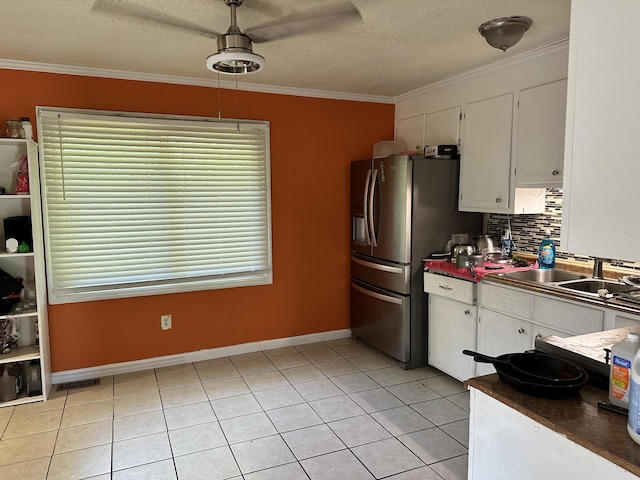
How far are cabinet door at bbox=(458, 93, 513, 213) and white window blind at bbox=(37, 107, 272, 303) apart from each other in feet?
5.27

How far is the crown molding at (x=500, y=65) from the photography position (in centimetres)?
269

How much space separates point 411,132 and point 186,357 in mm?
2758

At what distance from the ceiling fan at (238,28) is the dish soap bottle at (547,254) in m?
1.91

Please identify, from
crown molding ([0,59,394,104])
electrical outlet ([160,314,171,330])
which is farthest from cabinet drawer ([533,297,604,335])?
electrical outlet ([160,314,171,330])

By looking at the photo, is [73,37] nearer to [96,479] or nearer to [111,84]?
[111,84]

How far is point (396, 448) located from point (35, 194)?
272cm

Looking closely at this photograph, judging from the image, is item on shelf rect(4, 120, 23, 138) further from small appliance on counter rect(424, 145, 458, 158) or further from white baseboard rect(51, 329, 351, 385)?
small appliance on counter rect(424, 145, 458, 158)

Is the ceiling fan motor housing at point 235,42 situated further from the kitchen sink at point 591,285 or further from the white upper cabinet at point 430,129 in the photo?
the kitchen sink at point 591,285

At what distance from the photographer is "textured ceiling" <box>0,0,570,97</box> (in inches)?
84.8

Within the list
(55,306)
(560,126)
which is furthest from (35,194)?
(560,126)

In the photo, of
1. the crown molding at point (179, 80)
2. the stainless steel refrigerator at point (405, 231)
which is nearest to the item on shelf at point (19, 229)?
the crown molding at point (179, 80)

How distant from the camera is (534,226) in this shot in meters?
3.32

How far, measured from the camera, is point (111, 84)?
327cm

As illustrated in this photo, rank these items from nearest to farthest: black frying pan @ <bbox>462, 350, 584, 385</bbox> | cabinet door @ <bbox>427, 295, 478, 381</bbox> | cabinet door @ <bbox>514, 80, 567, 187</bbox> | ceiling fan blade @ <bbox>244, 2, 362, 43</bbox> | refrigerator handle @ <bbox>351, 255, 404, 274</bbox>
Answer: black frying pan @ <bbox>462, 350, 584, 385</bbox> < ceiling fan blade @ <bbox>244, 2, 362, 43</bbox> < cabinet door @ <bbox>514, 80, 567, 187</bbox> < cabinet door @ <bbox>427, 295, 478, 381</bbox> < refrigerator handle @ <bbox>351, 255, 404, 274</bbox>
